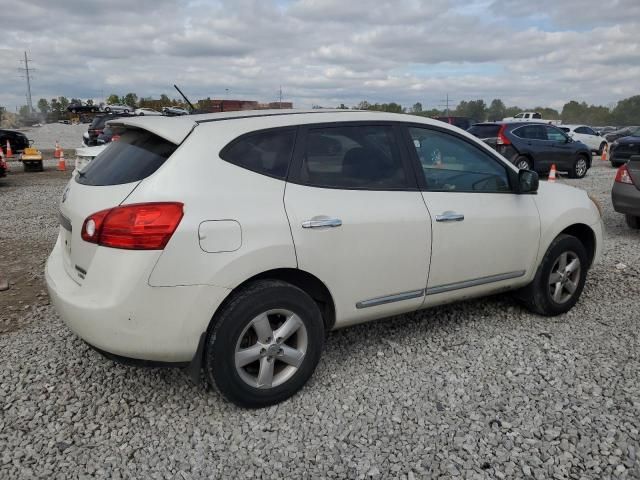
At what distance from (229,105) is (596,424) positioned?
3.46 m

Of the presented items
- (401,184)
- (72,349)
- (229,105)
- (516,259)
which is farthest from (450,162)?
(72,349)

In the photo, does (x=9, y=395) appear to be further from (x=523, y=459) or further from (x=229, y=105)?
(x=523, y=459)

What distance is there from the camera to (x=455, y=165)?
4.02m

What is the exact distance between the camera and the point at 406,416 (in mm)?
3057

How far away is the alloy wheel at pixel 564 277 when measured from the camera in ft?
14.6

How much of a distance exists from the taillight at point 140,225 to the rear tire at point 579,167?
15903 millimetres

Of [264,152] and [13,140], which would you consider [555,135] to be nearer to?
[264,152]

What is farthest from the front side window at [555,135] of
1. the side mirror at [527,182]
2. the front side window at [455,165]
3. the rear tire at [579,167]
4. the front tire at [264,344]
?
the front tire at [264,344]

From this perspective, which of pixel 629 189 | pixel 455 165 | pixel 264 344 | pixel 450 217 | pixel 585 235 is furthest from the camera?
pixel 629 189

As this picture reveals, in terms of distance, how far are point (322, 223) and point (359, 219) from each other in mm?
272

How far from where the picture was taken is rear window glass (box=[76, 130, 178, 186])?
9.66 ft

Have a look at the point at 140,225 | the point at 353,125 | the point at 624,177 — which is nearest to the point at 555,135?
the point at 624,177

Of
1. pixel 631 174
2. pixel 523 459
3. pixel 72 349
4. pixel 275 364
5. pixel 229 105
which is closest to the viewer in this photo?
pixel 523 459

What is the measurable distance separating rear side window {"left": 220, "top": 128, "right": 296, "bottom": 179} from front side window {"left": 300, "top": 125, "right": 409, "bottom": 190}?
0.39 feet
